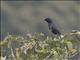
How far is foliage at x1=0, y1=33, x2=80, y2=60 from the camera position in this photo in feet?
16.6

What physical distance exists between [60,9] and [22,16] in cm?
234

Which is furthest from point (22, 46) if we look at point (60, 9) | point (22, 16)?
point (60, 9)

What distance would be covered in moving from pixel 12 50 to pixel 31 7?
62.7ft

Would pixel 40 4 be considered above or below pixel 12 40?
below

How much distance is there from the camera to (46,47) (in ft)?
16.6

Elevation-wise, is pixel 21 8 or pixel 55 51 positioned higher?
pixel 55 51

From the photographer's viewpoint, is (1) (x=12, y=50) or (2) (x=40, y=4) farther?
(2) (x=40, y=4)

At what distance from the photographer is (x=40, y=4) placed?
24203mm

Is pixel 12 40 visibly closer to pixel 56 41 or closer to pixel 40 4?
pixel 56 41

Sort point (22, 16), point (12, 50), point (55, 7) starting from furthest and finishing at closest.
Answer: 1. point (55, 7)
2. point (22, 16)
3. point (12, 50)

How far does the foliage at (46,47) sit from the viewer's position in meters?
5.05

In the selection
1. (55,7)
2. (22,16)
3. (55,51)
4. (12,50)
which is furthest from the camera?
(55,7)

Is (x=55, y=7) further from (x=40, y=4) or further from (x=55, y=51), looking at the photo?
(x=55, y=51)

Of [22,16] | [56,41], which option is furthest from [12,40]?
[22,16]
